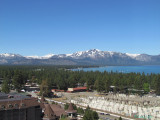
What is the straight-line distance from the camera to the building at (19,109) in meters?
31.8

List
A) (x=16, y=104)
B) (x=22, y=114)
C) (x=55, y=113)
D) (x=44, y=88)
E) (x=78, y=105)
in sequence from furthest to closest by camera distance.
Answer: (x=44, y=88)
(x=78, y=105)
(x=55, y=113)
(x=22, y=114)
(x=16, y=104)

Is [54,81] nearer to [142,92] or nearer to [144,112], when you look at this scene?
[142,92]

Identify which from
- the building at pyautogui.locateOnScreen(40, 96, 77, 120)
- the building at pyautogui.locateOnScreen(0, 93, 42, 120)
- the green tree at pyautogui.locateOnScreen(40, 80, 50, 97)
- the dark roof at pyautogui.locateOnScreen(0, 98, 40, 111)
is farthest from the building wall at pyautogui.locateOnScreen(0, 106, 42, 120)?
the green tree at pyautogui.locateOnScreen(40, 80, 50, 97)

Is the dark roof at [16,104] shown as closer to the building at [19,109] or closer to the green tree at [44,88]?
the building at [19,109]

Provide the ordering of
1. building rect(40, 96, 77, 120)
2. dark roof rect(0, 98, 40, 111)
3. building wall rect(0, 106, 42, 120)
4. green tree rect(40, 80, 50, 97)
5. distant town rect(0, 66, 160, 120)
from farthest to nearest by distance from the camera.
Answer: green tree rect(40, 80, 50, 97), building rect(40, 96, 77, 120), distant town rect(0, 66, 160, 120), dark roof rect(0, 98, 40, 111), building wall rect(0, 106, 42, 120)

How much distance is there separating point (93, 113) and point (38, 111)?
38.2 ft

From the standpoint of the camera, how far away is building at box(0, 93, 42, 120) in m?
31.8

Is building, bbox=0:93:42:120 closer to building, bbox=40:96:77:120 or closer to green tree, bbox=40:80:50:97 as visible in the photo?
building, bbox=40:96:77:120

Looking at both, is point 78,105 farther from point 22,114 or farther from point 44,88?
point 22,114

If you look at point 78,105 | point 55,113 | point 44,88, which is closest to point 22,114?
point 55,113

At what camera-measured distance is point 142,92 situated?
9025cm

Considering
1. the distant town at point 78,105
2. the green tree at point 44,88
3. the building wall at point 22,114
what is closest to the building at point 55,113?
the distant town at point 78,105

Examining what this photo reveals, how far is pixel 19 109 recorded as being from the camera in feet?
108

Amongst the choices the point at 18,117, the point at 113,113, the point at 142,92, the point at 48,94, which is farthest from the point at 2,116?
the point at 142,92
